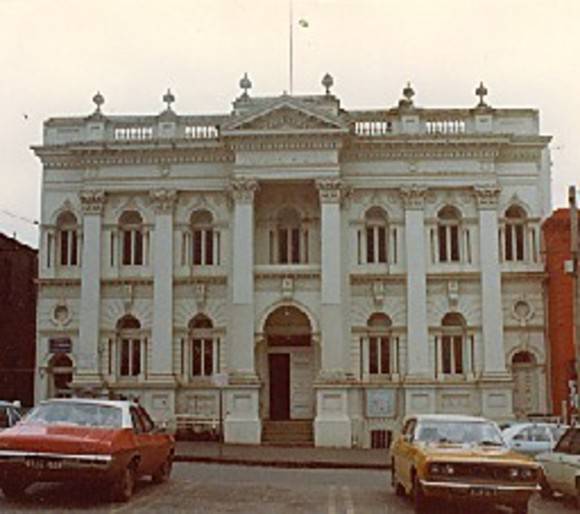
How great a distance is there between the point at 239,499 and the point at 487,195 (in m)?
23.6

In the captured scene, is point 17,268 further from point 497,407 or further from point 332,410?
point 497,407

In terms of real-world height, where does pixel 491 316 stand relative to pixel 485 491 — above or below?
above

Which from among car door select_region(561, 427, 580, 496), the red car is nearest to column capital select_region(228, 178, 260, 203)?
the red car

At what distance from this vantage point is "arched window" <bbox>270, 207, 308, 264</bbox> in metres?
39.7

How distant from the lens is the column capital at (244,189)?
38.3 metres

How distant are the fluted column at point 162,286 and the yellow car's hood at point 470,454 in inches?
894

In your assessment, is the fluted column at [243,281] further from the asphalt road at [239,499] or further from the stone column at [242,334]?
the asphalt road at [239,499]

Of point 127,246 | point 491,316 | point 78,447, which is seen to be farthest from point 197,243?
point 78,447

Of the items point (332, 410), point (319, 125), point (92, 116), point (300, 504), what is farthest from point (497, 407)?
point (300, 504)

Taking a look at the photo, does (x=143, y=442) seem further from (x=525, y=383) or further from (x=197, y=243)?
(x=525, y=383)

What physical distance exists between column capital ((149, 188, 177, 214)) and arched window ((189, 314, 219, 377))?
424 cm

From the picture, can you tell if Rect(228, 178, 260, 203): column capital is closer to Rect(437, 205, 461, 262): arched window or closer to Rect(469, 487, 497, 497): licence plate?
Rect(437, 205, 461, 262): arched window

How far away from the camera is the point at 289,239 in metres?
40.0

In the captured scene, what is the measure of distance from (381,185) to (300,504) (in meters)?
23.2
